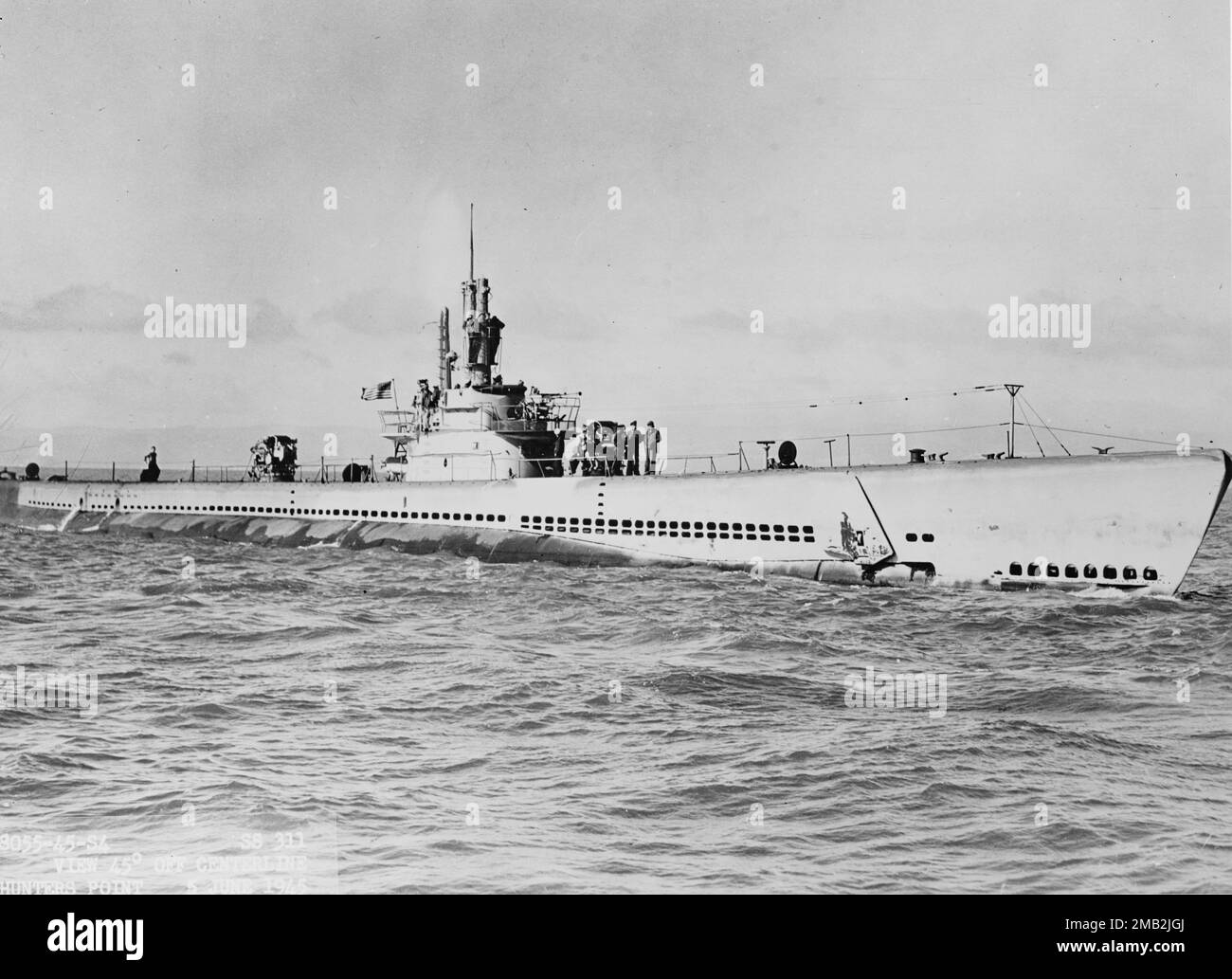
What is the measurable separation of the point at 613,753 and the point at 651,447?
66.0 ft

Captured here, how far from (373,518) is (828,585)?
623 inches

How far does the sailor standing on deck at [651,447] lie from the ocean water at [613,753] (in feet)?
35.6

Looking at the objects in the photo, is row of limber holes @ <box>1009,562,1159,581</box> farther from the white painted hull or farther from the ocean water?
the ocean water

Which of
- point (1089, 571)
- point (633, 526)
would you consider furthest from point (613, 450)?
point (1089, 571)

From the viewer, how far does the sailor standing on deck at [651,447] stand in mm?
29156

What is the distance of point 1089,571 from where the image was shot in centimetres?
2086

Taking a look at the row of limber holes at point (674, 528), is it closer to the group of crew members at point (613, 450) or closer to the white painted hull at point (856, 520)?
the white painted hull at point (856, 520)

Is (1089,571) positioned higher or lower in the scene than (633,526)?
lower

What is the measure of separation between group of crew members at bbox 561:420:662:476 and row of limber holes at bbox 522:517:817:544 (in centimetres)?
175

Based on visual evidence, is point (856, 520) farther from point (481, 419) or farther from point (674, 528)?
point (481, 419)

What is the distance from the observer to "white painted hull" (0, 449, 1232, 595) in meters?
20.4

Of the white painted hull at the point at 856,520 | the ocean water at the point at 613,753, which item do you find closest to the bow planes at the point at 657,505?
the white painted hull at the point at 856,520
